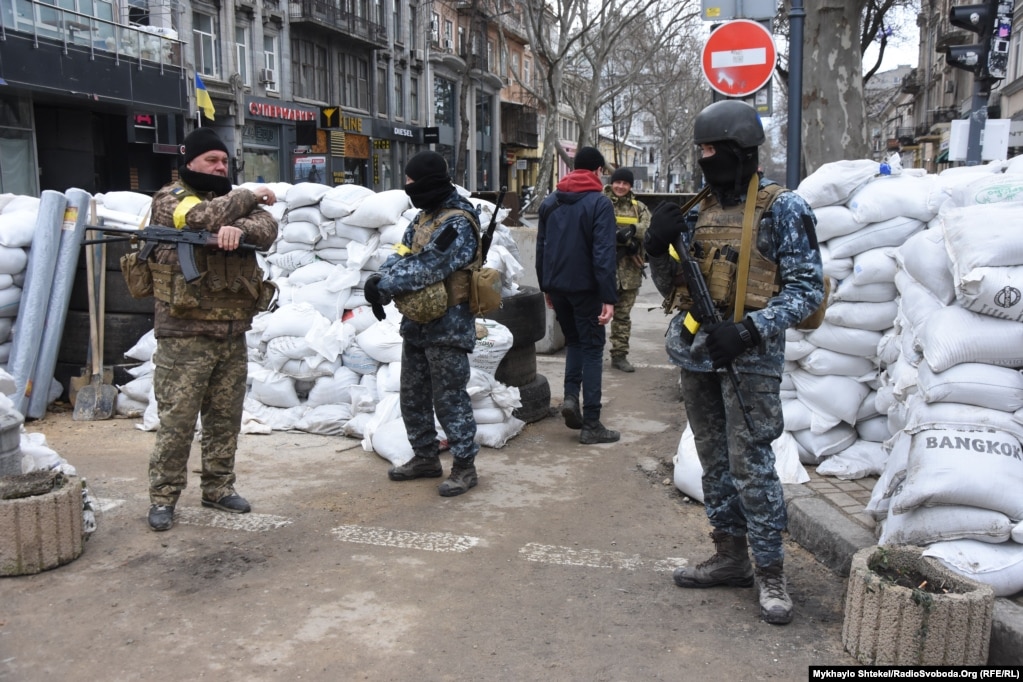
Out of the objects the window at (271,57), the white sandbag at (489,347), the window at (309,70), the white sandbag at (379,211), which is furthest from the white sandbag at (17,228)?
the window at (309,70)

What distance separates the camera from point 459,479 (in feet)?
16.0

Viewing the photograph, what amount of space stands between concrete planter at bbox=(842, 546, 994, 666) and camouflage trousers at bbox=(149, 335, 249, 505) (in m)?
2.97

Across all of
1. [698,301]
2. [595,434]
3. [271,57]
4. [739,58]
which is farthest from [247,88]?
[698,301]

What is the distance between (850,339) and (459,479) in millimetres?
2239

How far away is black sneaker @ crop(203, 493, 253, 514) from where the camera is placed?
177 inches

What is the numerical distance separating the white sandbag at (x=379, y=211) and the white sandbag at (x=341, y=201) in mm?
47

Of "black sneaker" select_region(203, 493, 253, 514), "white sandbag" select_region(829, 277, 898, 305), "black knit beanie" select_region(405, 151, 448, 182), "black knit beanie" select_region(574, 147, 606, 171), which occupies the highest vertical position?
"black knit beanie" select_region(574, 147, 606, 171)

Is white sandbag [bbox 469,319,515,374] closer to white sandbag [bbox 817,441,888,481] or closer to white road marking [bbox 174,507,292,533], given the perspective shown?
white road marking [bbox 174,507,292,533]

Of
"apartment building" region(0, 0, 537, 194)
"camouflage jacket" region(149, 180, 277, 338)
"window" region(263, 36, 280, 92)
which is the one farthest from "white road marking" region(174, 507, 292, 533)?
"window" region(263, 36, 280, 92)

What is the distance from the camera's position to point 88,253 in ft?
21.2

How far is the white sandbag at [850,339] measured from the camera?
481 centimetres

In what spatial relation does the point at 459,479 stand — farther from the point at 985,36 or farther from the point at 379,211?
the point at 985,36

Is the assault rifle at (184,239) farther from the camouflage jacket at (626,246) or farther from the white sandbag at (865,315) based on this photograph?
the camouflage jacket at (626,246)

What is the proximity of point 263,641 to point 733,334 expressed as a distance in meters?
1.94
